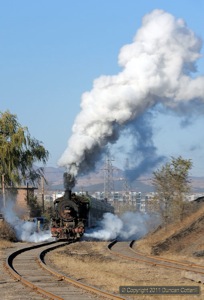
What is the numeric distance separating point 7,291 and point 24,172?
125ft

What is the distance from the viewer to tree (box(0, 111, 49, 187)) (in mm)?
53156

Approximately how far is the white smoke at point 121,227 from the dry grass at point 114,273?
1938 cm

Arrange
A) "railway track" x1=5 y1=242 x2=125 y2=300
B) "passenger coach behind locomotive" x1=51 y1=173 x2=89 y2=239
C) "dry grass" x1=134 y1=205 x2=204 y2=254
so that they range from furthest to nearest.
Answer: "passenger coach behind locomotive" x1=51 y1=173 x2=89 y2=239 < "dry grass" x1=134 y1=205 x2=204 y2=254 < "railway track" x1=5 y1=242 x2=125 y2=300

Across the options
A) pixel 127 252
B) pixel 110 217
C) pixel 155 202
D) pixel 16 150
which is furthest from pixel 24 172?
pixel 127 252

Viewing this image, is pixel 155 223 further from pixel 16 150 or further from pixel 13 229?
pixel 13 229

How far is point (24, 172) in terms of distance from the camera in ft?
179

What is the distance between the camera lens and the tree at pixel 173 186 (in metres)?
47.2

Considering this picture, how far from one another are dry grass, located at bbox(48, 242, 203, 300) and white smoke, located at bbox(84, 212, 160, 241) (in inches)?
763

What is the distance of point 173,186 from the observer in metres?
47.9

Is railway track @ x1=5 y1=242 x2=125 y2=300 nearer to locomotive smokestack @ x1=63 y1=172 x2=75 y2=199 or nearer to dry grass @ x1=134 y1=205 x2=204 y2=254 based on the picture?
dry grass @ x1=134 y1=205 x2=204 y2=254

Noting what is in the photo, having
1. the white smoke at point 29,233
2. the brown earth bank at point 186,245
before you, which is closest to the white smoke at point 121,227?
the white smoke at point 29,233

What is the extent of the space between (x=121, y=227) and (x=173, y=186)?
10015 mm

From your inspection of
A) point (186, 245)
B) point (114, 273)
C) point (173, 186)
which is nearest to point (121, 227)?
point (173, 186)

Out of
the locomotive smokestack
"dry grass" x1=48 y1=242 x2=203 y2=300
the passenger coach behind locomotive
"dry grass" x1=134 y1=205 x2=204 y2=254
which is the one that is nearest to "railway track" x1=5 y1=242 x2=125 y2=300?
"dry grass" x1=48 y1=242 x2=203 y2=300
